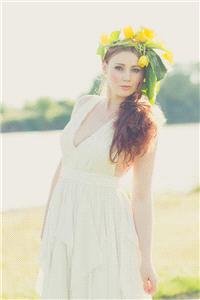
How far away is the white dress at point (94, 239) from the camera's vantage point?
9.73ft

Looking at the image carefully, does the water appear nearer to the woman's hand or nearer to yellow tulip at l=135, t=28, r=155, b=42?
yellow tulip at l=135, t=28, r=155, b=42

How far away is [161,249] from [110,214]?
3350 mm

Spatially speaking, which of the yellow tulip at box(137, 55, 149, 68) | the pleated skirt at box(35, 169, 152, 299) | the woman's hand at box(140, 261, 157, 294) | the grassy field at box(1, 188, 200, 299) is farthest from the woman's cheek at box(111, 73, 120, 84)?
the grassy field at box(1, 188, 200, 299)

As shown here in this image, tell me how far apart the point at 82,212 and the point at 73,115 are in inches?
20.4

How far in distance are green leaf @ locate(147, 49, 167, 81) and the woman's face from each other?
66 mm

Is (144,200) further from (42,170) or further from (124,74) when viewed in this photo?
(42,170)

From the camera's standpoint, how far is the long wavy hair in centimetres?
294

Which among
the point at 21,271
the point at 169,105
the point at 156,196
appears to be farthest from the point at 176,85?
the point at 21,271

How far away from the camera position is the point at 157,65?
310cm

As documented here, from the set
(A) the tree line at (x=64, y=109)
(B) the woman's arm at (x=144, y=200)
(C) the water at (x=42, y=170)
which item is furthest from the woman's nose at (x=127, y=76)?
(A) the tree line at (x=64, y=109)

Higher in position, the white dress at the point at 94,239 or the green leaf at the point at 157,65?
the green leaf at the point at 157,65

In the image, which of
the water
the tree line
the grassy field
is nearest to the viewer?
the grassy field

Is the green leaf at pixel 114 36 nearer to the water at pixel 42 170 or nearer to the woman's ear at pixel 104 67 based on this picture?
the woman's ear at pixel 104 67

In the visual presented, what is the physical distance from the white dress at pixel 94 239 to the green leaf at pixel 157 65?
330 millimetres
